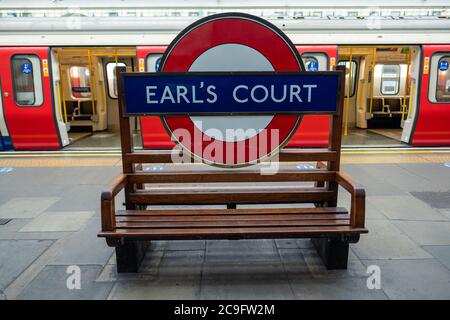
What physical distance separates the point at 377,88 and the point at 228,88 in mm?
9615

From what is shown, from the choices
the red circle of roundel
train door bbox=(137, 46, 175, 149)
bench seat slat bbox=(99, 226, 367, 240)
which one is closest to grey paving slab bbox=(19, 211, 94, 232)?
→ bench seat slat bbox=(99, 226, 367, 240)

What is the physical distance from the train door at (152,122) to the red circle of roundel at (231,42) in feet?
15.0

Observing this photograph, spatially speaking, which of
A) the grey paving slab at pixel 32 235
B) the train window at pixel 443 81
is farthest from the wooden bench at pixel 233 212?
the train window at pixel 443 81

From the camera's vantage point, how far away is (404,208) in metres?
4.41

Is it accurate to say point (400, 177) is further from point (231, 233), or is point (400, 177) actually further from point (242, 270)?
point (231, 233)

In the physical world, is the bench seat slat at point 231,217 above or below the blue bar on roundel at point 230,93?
below

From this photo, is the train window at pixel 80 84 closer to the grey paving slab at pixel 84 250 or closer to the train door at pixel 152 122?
the train door at pixel 152 122

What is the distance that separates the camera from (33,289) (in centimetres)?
276

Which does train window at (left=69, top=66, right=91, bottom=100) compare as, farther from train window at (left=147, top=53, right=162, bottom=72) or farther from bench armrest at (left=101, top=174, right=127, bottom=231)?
bench armrest at (left=101, top=174, right=127, bottom=231)

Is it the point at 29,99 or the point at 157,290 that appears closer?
the point at 157,290

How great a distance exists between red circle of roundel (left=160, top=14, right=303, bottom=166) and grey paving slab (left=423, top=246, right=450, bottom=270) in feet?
5.51

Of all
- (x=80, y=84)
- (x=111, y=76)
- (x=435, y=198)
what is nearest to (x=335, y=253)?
(x=435, y=198)

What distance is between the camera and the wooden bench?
2.68 meters

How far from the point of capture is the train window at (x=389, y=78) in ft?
Result: 36.5
